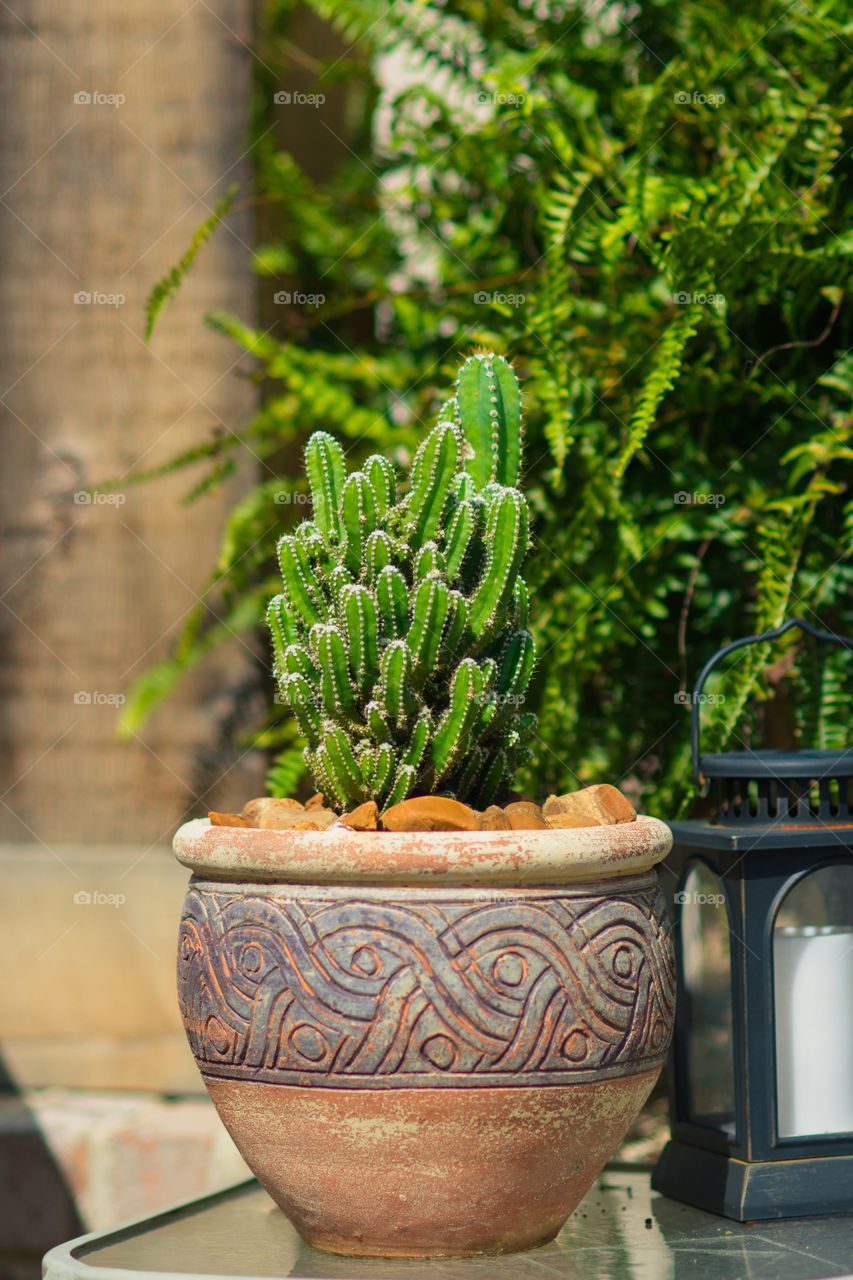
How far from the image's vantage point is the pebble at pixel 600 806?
1.31 m

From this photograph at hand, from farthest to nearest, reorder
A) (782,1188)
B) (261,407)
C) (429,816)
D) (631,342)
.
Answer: (261,407), (631,342), (782,1188), (429,816)

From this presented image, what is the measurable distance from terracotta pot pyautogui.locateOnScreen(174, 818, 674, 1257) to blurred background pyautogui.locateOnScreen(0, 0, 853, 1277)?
0.60 meters

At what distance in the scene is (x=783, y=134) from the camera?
1.72 meters

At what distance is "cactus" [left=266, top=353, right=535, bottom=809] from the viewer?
1274mm

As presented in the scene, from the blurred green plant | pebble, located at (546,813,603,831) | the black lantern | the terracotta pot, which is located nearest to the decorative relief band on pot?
the terracotta pot

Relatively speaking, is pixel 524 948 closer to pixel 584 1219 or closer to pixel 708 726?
pixel 584 1219

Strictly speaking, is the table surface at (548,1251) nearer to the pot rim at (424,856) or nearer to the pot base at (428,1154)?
the pot base at (428,1154)

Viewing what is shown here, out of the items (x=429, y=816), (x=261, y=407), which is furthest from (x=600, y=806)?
(x=261, y=407)

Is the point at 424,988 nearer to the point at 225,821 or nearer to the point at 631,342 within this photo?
the point at 225,821

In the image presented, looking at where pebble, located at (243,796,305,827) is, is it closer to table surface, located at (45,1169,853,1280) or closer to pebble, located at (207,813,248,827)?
pebble, located at (207,813,248,827)

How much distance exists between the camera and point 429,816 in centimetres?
122

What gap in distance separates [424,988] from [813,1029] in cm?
52

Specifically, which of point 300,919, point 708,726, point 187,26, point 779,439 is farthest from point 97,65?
point 300,919

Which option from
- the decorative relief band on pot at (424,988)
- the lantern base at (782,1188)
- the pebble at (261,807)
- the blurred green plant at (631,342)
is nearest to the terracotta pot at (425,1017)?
the decorative relief band on pot at (424,988)
